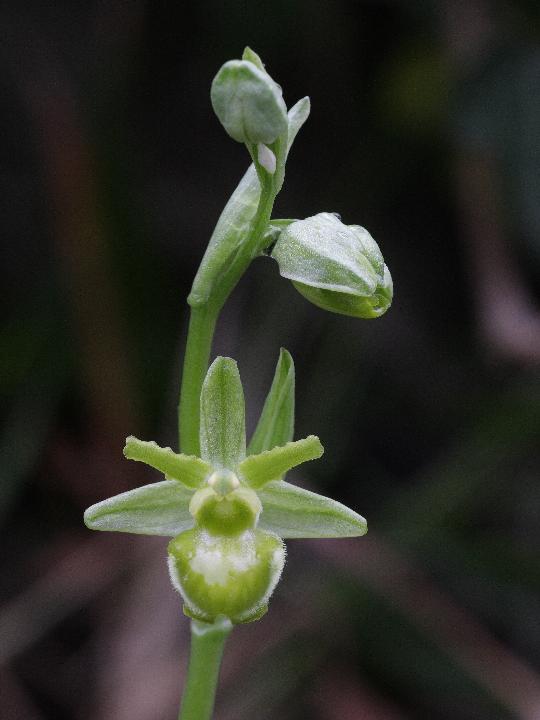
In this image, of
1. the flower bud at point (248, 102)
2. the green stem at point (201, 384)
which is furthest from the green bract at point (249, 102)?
the green stem at point (201, 384)

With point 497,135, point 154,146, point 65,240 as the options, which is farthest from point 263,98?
point 154,146

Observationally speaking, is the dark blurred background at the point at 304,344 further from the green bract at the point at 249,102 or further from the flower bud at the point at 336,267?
the green bract at the point at 249,102

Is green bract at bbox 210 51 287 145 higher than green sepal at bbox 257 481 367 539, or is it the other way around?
green bract at bbox 210 51 287 145

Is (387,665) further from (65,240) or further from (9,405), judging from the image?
(65,240)

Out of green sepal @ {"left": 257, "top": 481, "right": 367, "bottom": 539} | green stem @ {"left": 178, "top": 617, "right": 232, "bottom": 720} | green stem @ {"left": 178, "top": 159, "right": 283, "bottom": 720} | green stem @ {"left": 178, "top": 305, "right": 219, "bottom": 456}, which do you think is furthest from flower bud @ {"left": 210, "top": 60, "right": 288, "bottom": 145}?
green stem @ {"left": 178, "top": 617, "right": 232, "bottom": 720}

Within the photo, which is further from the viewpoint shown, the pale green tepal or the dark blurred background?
the dark blurred background

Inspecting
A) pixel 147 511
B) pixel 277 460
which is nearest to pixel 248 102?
pixel 277 460

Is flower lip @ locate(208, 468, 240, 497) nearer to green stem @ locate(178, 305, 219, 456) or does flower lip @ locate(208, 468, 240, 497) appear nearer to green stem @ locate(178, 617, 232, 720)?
green stem @ locate(178, 305, 219, 456)
